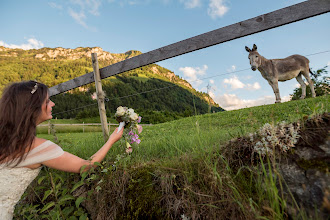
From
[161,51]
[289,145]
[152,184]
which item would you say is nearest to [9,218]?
[152,184]

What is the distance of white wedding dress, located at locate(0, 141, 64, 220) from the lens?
2.13 metres

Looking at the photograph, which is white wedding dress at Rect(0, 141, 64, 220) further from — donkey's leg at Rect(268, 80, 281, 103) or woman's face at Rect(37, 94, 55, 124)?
donkey's leg at Rect(268, 80, 281, 103)

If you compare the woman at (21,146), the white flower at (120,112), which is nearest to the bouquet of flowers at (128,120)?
the white flower at (120,112)

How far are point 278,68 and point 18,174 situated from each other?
9361 mm

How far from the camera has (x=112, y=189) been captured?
231 centimetres

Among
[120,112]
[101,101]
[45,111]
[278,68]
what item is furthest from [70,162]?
[278,68]

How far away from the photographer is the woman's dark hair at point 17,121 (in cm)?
208

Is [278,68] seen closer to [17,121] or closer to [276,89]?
[276,89]

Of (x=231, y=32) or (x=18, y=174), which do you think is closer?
(x=18, y=174)

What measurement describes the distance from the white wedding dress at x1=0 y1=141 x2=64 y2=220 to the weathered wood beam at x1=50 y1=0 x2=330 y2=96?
2592 millimetres

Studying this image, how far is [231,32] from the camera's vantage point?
11.3ft

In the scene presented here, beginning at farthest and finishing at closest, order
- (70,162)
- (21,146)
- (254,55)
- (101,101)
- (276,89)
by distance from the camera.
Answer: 1. (276,89)
2. (254,55)
3. (101,101)
4. (70,162)
5. (21,146)

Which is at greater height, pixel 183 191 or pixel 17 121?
pixel 17 121

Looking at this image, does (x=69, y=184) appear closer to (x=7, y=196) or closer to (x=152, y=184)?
(x=7, y=196)
